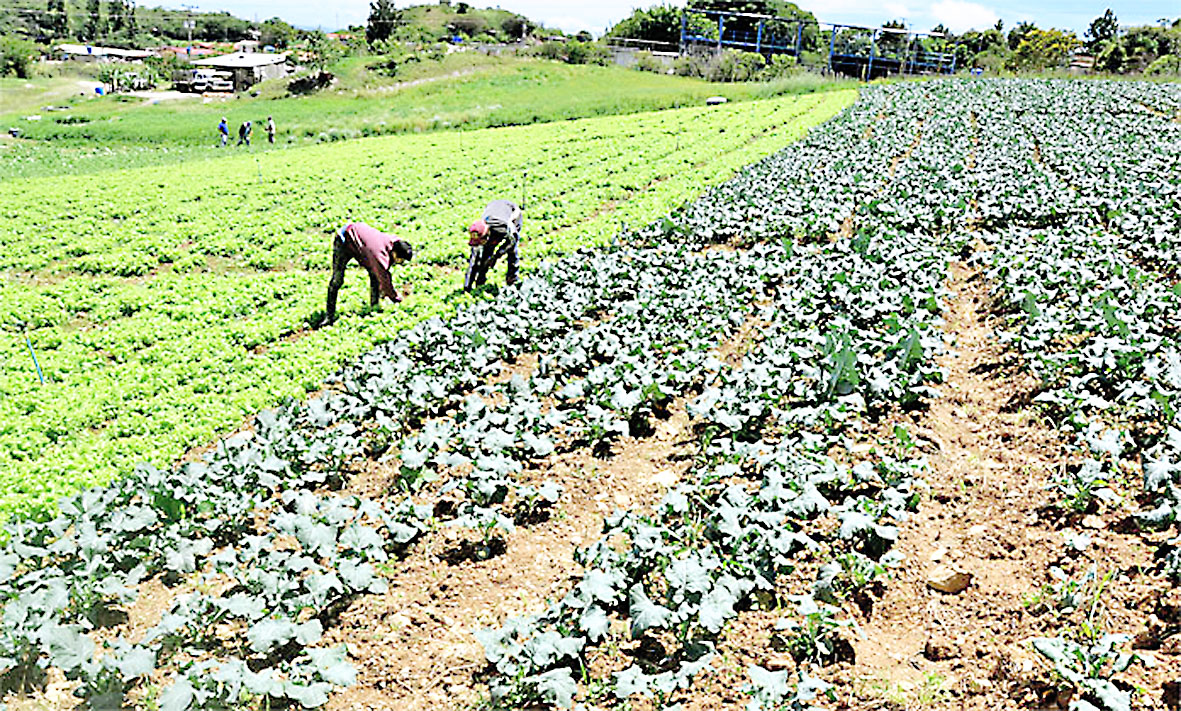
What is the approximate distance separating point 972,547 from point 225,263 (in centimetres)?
1519

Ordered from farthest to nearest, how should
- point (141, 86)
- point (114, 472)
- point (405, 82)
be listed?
point (141, 86)
point (405, 82)
point (114, 472)

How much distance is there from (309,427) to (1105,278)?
1059cm

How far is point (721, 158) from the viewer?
2650cm

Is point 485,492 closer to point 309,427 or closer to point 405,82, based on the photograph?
point 309,427

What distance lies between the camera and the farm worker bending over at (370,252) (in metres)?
11.3

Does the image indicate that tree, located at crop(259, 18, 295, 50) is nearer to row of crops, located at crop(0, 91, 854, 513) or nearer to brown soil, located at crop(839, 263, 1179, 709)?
row of crops, located at crop(0, 91, 854, 513)

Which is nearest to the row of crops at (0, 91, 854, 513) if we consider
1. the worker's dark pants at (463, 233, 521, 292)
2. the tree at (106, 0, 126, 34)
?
the worker's dark pants at (463, 233, 521, 292)

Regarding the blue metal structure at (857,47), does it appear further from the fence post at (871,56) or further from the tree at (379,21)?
the tree at (379,21)

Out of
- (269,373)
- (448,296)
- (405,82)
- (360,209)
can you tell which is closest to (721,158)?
(360,209)

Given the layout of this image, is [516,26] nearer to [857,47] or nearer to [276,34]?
[276,34]

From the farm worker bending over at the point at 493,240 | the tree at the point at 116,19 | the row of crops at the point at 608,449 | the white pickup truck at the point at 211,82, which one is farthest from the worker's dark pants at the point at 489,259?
the tree at the point at 116,19

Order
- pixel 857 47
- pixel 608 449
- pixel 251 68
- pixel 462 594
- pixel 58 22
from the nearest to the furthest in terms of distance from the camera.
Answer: pixel 462 594, pixel 608 449, pixel 857 47, pixel 251 68, pixel 58 22

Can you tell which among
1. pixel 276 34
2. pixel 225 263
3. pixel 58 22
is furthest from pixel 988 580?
pixel 58 22

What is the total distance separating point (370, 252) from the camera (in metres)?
11.3
